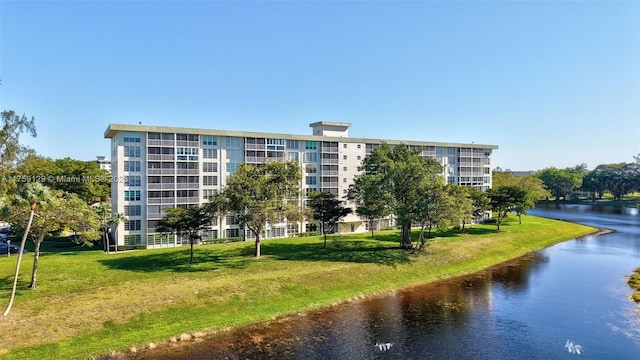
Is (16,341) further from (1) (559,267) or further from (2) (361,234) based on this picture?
(1) (559,267)

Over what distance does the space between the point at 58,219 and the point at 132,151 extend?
30860 millimetres

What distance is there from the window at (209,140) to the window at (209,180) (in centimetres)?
609

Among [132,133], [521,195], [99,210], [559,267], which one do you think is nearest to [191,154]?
[132,133]

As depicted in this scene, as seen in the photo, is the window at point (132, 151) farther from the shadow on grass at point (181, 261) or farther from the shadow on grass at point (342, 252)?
the shadow on grass at point (342, 252)

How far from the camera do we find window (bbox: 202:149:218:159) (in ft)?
251

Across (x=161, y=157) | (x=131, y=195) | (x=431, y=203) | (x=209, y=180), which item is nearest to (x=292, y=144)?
(x=209, y=180)

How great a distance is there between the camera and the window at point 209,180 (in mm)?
76869

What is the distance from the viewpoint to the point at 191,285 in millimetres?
46469

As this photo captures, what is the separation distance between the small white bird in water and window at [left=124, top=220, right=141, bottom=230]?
62.8m

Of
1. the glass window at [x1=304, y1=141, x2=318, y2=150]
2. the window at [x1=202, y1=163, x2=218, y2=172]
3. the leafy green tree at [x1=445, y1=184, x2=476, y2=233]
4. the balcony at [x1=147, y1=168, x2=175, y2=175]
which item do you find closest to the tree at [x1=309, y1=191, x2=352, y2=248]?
the leafy green tree at [x1=445, y1=184, x2=476, y2=233]

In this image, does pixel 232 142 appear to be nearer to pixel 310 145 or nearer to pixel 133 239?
pixel 310 145

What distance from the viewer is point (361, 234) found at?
8556 centimetres

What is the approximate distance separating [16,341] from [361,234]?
204 ft

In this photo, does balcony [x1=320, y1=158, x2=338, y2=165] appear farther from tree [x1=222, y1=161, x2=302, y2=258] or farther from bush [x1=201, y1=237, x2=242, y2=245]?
tree [x1=222, y1=161, x2=302, y2=258]
